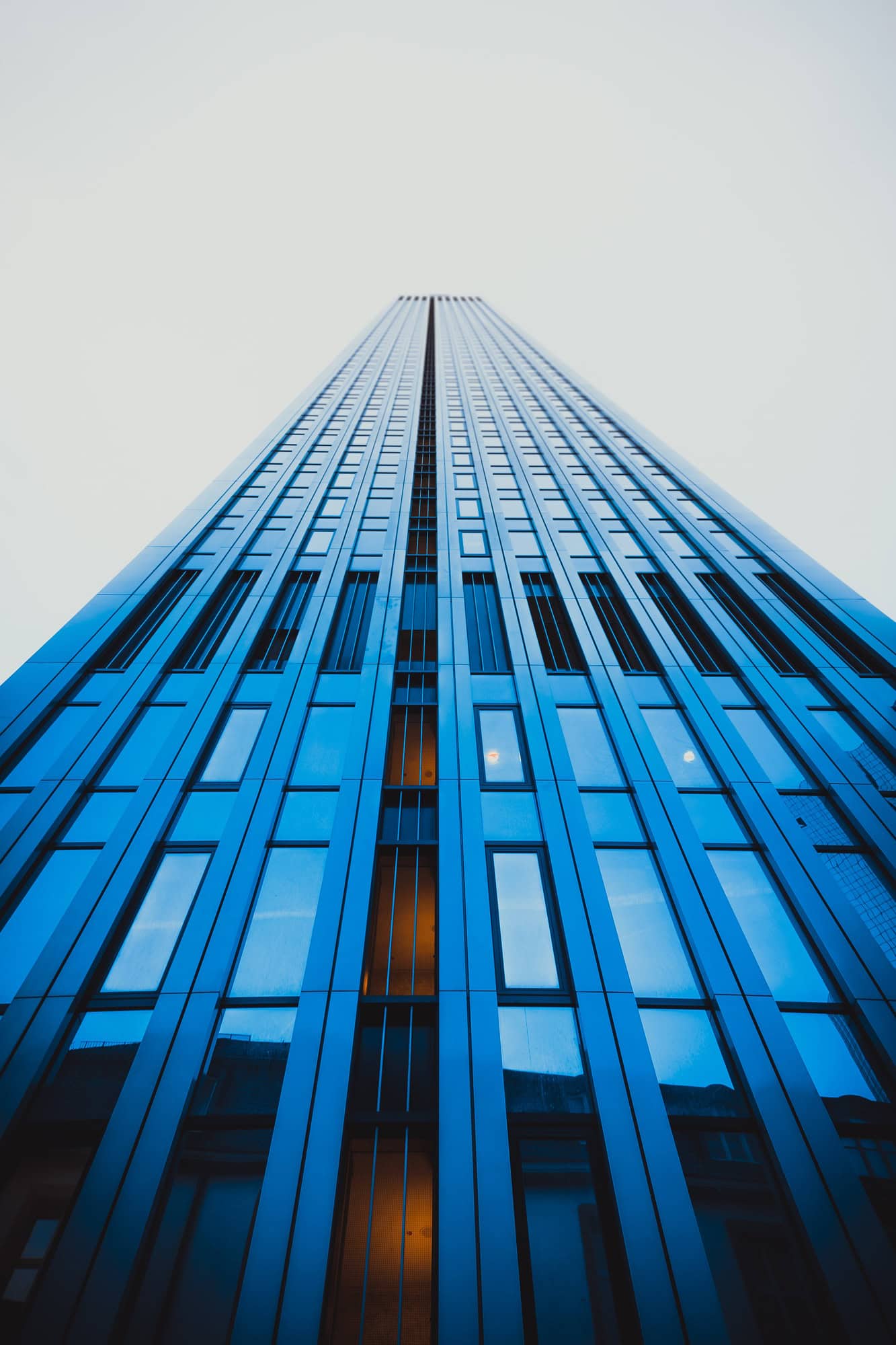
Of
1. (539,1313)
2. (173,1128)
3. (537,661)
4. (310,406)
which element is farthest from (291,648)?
(310,406)

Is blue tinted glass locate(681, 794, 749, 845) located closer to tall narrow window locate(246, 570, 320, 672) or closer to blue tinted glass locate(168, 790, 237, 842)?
blue tinted glass locate(168, 790, 237, 842)

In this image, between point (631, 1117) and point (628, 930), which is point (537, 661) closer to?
point (628, 930)

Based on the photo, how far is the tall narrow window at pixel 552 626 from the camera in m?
15.3

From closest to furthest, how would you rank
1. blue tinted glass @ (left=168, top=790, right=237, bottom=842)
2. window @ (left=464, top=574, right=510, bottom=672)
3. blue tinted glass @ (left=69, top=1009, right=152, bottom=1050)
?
blue tinted glass @ (left=69, top=1009, right=152, bottom=1050) < blue tinted glass @ (left=168, top=790, right=237, bottom=842) < window @ (left=464, top=574, right=510, bottom=672)

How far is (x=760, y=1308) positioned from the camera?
6246 mm

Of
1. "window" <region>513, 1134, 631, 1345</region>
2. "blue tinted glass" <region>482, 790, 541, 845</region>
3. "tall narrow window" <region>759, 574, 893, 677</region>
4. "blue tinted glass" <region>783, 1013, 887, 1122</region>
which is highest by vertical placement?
"tall narrow window" <region>759, 574, 893, 677</region>

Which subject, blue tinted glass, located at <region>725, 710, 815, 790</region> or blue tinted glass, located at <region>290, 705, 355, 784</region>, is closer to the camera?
blue tinted glass, located at <region>290, 705, 355, 784</region>

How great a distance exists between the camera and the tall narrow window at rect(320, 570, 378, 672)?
1532 centimetres

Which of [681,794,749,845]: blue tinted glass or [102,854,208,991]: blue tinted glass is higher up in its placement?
[681,794,749,845]: blue tinted glass

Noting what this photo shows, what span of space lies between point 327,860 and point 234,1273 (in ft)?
16.7

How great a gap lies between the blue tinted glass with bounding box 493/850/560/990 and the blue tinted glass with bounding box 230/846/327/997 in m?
3.20

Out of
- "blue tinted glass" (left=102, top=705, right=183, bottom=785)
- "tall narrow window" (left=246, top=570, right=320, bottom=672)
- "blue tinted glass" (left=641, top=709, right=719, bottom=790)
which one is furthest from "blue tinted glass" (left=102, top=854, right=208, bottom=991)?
"blue tinted glass" (left=641, top=709, right=719, bottom=790)

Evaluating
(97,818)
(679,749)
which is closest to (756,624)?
(679,749)

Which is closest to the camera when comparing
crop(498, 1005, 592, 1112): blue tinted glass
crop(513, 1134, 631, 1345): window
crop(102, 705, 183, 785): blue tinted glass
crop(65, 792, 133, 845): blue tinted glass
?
crop(513, 1134, 631, 1345): window
